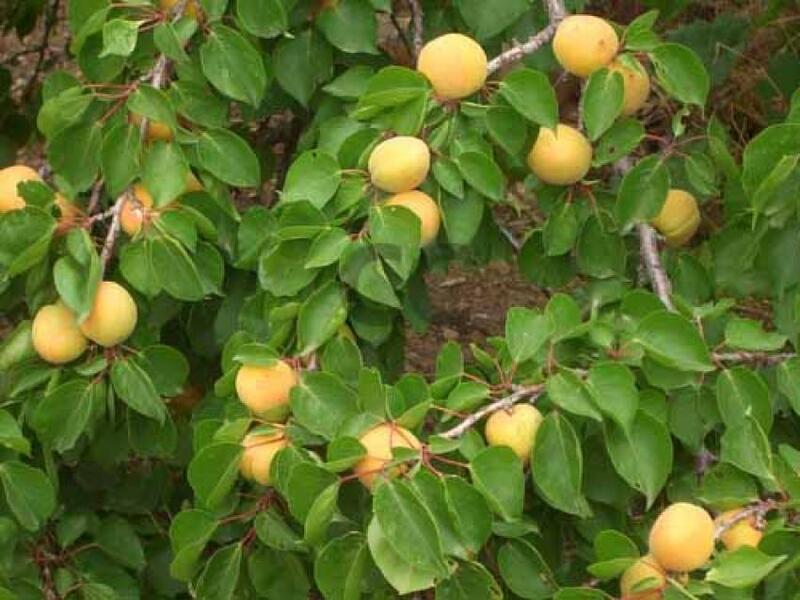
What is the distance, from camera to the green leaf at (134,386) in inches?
58.2

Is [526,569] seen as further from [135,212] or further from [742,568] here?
[135,212]

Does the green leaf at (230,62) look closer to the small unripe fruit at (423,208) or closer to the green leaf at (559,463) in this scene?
the small unripe fruit at (423,208)

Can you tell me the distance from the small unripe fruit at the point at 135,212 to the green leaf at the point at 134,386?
126 mm

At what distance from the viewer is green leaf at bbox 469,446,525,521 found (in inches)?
48.2

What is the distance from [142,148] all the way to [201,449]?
0.31 m

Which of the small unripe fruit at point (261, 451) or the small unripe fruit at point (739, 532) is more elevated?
the small unripe fruit at point (739, 532)

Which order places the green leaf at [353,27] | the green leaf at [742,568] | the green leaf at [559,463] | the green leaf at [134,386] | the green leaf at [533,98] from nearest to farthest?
the green leaf at [742,568]
the green leaf at [559,463]
the green leaf at [533,98]
the green leaf at [134,386]
the green leaf at [353,27]

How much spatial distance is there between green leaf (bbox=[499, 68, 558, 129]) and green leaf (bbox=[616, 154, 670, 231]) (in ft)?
0.42

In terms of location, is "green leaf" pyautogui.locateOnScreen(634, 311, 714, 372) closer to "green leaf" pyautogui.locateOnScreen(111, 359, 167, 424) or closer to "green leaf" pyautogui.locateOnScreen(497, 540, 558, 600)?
"green leaf" pyautogui.locateOnScreen(497, 540, 558, 600)

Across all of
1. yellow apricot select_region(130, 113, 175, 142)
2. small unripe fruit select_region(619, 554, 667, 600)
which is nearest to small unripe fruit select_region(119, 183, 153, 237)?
yellow apricot select_region(130, 113, 175, 142)

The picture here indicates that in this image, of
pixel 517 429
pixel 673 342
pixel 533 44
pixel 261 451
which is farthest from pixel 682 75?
pixel 261 451

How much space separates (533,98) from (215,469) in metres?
0.42

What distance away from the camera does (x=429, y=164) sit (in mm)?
1390

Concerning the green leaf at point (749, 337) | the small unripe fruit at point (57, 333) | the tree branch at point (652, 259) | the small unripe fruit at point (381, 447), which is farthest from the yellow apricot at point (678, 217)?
the small unripe fruit at point (57, 333)
